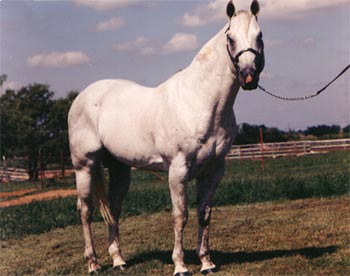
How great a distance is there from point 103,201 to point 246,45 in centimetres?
304

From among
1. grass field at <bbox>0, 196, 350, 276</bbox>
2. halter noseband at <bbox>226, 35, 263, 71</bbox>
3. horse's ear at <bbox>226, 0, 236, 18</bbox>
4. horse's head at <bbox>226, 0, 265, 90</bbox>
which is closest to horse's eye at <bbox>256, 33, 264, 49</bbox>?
horse's head at <bbox>226, 0, 265, 90</bbox>

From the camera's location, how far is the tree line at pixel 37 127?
41344mm

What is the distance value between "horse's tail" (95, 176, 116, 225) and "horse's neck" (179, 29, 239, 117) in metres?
2.06

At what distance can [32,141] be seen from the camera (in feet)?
148

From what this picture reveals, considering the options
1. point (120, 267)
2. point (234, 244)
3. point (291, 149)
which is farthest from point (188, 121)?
point (291, 149)

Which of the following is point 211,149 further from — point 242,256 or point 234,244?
point 234,244

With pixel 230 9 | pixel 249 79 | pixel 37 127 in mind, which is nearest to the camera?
pixel 249 79

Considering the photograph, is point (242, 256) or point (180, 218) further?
point (242, 256)

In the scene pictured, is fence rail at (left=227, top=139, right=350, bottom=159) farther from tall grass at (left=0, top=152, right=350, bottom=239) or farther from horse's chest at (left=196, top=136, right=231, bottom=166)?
horse's chest at (left=196, top=136, right=231, bottom=166)

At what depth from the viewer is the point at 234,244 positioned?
798cm

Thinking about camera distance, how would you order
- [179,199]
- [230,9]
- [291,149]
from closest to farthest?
[230,9]
[179,199]
[291,149]

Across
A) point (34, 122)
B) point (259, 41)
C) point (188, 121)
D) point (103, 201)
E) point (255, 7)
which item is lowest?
point (103, 201)

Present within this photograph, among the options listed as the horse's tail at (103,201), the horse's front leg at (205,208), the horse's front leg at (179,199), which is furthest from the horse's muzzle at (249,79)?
the horse's tail at (103,201)

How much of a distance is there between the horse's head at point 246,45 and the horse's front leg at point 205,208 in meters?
1.26
